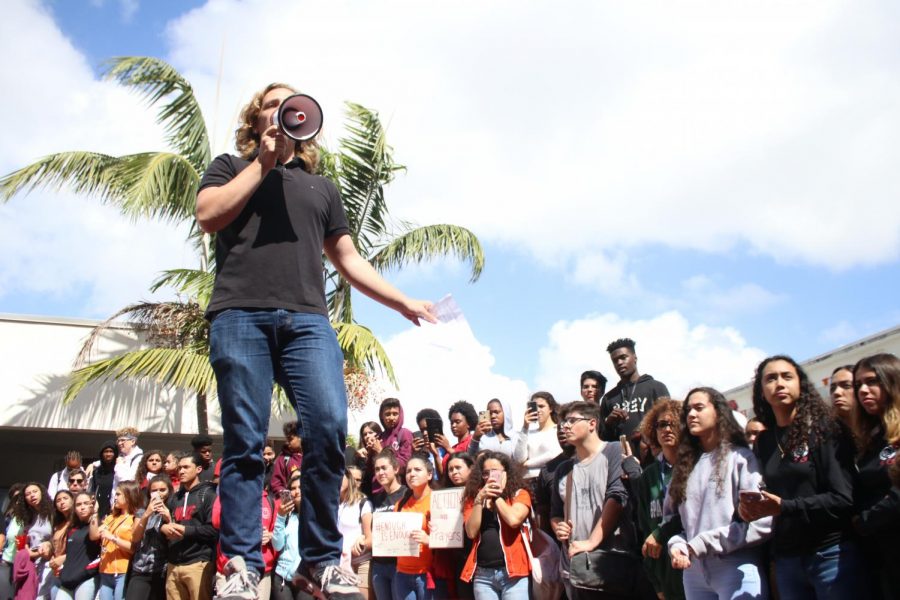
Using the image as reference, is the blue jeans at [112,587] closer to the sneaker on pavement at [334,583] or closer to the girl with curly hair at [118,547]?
the girl with curly hair at [118,547]

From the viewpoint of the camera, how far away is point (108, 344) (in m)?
15.3

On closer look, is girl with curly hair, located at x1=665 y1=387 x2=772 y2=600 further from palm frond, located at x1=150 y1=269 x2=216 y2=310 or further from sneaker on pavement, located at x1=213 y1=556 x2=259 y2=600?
palm frond, located at x1=150 y1=269 x2=216 y2=310

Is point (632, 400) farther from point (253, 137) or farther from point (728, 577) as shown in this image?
point (253, 137)

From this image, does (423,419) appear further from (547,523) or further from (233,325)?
(233,325)

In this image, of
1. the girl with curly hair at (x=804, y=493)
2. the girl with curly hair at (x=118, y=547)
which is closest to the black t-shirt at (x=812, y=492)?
the girl with curly hair at (x=804, y=493)

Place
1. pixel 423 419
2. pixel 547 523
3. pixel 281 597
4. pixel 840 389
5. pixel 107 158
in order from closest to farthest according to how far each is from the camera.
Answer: pixel 840 389 < pixel 547 523 < pixel 281 597 < pixel 423 419 < pixel 107 158

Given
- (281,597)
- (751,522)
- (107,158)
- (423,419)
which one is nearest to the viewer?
(751,522)

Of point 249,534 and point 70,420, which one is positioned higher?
point 70,420

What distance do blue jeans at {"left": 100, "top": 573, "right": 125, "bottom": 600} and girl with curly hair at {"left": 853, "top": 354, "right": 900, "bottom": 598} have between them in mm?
7095

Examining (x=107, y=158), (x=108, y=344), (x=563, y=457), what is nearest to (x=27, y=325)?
(x=108, y=344)

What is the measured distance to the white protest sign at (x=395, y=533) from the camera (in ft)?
23.0

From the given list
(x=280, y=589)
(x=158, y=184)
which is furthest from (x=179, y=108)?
(x=280, y=589)

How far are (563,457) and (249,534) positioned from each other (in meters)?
4.71

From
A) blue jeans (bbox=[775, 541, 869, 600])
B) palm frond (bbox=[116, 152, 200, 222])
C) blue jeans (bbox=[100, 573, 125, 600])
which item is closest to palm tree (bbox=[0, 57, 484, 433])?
palm frond (bbox=[116, 152, 200, 222])
